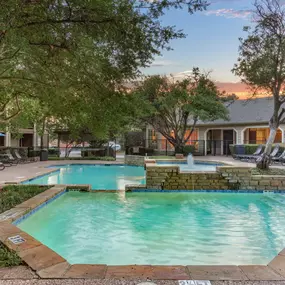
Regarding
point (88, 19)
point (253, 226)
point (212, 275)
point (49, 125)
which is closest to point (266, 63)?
point (253, 226)

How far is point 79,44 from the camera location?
19.3ft

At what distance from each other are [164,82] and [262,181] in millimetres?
13334

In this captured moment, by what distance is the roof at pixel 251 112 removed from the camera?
21.6 meters

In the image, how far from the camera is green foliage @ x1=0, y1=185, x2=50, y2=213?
6412 mm

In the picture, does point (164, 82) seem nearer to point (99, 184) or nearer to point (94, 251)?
point (99, 184)

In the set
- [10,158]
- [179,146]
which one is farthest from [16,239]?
[179,146]

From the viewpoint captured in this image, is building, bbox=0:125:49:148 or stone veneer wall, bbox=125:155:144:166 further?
building, bbox=0:125:49:148

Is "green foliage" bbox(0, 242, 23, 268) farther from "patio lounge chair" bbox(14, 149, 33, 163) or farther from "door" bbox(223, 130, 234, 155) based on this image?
"door" bbox(223, 130, 234, 155)

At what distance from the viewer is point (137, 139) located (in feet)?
99.1

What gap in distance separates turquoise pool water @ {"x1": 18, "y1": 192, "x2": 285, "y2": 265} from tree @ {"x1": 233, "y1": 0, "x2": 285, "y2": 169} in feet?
17.2

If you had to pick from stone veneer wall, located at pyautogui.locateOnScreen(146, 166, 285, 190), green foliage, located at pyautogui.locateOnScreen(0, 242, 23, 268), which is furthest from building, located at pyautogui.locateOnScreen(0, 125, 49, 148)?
green foliage, located at pyautogui.locateOnScreen(0, 242, 23, 268)

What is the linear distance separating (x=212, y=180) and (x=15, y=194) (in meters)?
6.01

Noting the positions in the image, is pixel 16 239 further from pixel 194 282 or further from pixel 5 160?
pixel 5 160

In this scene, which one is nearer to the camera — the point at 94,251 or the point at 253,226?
the point at 94,251
